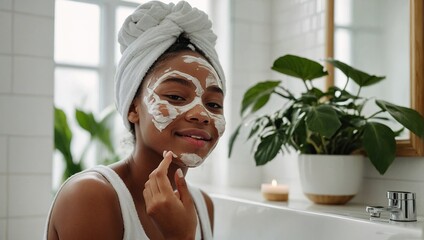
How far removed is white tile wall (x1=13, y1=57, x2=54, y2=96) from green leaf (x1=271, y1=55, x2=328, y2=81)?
709 millimetres

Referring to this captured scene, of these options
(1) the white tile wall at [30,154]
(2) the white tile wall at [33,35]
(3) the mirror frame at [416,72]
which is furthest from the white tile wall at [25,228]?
(3) the mirror frame at [416,72]

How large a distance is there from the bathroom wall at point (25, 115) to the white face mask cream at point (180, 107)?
72 centimetres

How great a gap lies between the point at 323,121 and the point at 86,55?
1.38 meters

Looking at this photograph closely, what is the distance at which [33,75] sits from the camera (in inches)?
59.1

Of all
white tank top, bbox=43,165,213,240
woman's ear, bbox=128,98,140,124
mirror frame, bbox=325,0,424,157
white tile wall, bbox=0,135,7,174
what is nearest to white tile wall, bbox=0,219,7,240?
white tile wall, bbox=0,135,7,174

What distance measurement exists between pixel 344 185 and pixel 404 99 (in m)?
0.29

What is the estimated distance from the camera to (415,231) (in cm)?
99

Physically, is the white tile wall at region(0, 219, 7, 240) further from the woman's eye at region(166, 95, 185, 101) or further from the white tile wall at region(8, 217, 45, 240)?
the woman's eye at region(166, 95, 185, 101)

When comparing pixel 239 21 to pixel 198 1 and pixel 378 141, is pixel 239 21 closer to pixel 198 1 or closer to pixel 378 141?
pixel 198 1

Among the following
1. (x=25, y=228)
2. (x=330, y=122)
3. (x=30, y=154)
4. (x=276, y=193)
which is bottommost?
(x=25, y=228)

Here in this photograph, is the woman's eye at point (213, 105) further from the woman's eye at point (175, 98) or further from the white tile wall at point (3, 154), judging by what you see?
the white tile wall at point (3, 154)

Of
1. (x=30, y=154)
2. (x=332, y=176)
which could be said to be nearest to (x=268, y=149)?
(x=332, y=176)

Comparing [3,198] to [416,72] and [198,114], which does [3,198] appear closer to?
[198,114]

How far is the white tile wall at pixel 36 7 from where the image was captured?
58.5 inches
